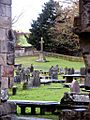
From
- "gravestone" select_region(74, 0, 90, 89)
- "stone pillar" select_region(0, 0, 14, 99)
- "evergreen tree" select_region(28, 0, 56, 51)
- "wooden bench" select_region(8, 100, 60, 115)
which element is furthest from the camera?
"evergreen tree" select_region(28, 0, 56, 51)

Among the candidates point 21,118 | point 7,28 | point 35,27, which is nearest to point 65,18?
point 35,27

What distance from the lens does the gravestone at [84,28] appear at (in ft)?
19.7

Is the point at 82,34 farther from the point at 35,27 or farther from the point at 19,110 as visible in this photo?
the point at 35,27

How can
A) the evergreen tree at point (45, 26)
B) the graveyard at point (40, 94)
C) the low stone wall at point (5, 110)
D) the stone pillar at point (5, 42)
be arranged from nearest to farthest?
the graveyard at point (40, 94) → the low stone wall at point (5, 110) → the stone pillar at point (5, 42) → the evergreen tree at point (45, 26)

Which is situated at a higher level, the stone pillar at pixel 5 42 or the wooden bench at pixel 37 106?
the stone pillar at pixel 5 42

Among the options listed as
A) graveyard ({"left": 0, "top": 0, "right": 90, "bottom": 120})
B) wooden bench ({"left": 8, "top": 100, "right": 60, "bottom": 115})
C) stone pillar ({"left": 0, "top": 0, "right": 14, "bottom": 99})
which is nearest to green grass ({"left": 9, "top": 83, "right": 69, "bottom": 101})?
graveyard ({"left": 0, "top": 0, "right": 90, "bottom": 120})

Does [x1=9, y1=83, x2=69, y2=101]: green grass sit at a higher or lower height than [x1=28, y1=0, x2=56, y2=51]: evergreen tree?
lower

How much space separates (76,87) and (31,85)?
8.94 meters

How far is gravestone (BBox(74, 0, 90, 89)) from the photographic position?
600 centimetres

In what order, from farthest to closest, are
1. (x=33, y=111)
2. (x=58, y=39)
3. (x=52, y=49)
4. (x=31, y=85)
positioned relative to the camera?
(x=52, y=49) < (x=58, y=39) < (x=31, y=85) < (x=33, y=111)

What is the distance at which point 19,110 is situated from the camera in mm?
12891

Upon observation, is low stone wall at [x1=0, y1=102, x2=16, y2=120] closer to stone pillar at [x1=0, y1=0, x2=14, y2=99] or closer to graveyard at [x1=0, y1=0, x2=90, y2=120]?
graveyard at [x1=0, y1=0, x2=90, y2=120]

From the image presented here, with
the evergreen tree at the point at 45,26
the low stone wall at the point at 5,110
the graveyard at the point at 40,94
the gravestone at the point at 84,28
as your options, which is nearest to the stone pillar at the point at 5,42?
the graveyard at the point at 40,94

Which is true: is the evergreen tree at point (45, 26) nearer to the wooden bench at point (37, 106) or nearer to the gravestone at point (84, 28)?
the wooden bench at point (37, 106)
